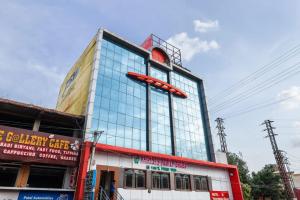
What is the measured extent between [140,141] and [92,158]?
7.67 metres

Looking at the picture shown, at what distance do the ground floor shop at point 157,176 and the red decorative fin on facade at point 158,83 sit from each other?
34.7 ft

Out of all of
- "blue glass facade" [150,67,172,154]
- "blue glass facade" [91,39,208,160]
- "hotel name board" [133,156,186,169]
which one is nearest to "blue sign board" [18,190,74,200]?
"blue glass facade" [91,39,208,160]

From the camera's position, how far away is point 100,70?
24250mm

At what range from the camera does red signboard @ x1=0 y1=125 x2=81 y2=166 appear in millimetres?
15523

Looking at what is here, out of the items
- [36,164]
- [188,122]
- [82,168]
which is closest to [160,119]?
[188,122]

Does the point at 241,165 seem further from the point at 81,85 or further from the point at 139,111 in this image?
the point at 81,85

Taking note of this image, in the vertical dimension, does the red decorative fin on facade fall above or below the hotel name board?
above

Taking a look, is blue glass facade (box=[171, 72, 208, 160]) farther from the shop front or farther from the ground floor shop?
the shop front

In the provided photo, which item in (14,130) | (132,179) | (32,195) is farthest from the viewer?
(132,179)

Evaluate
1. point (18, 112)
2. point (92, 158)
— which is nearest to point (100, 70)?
point (18, 112)

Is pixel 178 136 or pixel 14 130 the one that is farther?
pixel 178 136

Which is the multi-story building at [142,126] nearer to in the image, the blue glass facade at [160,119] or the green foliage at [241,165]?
the blue glass facade at [160,119]

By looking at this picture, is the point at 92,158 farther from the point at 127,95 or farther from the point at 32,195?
the point at 127,95

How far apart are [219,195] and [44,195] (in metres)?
20.1
